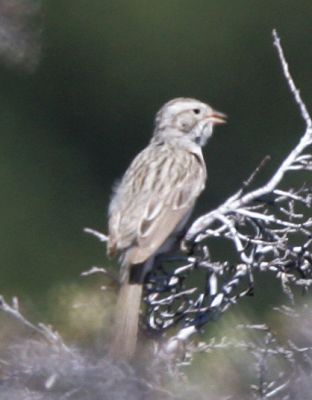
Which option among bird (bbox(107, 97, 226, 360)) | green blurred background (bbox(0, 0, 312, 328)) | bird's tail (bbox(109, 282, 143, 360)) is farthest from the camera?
green blurred background (bbox(0, 0, 312, 328))

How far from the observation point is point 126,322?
17.2ft

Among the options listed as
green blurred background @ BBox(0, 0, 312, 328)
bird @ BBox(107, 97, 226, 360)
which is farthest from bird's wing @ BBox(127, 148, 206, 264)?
green blurred background @ BBox(0, 0, 312, 328)

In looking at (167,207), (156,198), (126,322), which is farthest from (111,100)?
(126,322)

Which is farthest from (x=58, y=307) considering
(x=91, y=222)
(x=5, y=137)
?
(x=5, y=137)

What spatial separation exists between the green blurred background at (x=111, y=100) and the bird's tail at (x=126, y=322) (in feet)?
25.1

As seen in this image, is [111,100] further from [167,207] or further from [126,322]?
[126,322]

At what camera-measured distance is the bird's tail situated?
445 centimetres

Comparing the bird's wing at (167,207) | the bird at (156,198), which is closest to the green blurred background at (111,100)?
the bird at (156,198)

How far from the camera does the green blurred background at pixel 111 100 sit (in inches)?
555

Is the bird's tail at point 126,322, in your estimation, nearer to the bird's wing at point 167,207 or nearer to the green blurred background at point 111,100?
the bird's wing at point 167,207

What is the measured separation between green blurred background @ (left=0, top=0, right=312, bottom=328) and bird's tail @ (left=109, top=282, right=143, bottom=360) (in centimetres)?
766

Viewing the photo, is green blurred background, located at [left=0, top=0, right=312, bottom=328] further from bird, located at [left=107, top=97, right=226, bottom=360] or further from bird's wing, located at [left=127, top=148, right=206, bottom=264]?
bird's wing, located at [left=127, top=148, right=206, bottom=264]

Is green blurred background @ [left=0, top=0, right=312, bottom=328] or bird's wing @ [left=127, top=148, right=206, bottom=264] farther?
green blurred background @ [left=0, top=0, right=312, bottom=328]

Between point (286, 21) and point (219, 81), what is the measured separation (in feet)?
2.90
